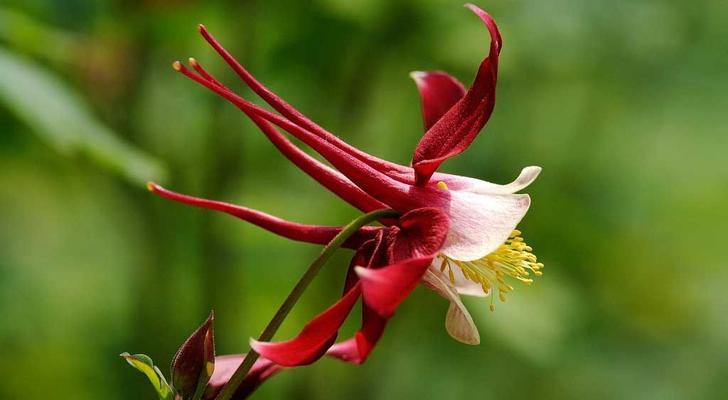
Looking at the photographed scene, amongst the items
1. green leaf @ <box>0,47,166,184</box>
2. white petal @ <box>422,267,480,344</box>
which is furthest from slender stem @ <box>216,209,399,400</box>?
green leaf @ <box>0,47,166,184</box>

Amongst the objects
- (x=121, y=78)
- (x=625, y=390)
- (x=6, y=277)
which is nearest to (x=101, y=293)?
(x=6, y=277)

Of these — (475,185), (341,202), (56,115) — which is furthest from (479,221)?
(341,202)

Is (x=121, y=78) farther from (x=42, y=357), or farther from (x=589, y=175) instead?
(x=589, y=175)

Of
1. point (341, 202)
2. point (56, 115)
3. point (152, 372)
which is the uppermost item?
point (152, 372)

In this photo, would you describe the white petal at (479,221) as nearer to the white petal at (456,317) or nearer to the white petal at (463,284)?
the white petal at (456,317)

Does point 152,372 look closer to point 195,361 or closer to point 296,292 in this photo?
point 195,361

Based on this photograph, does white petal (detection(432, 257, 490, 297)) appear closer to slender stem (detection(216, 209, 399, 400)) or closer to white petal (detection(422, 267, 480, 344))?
white petal (detection(422, 267, 480, 344))

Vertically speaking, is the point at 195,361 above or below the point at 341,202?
above
